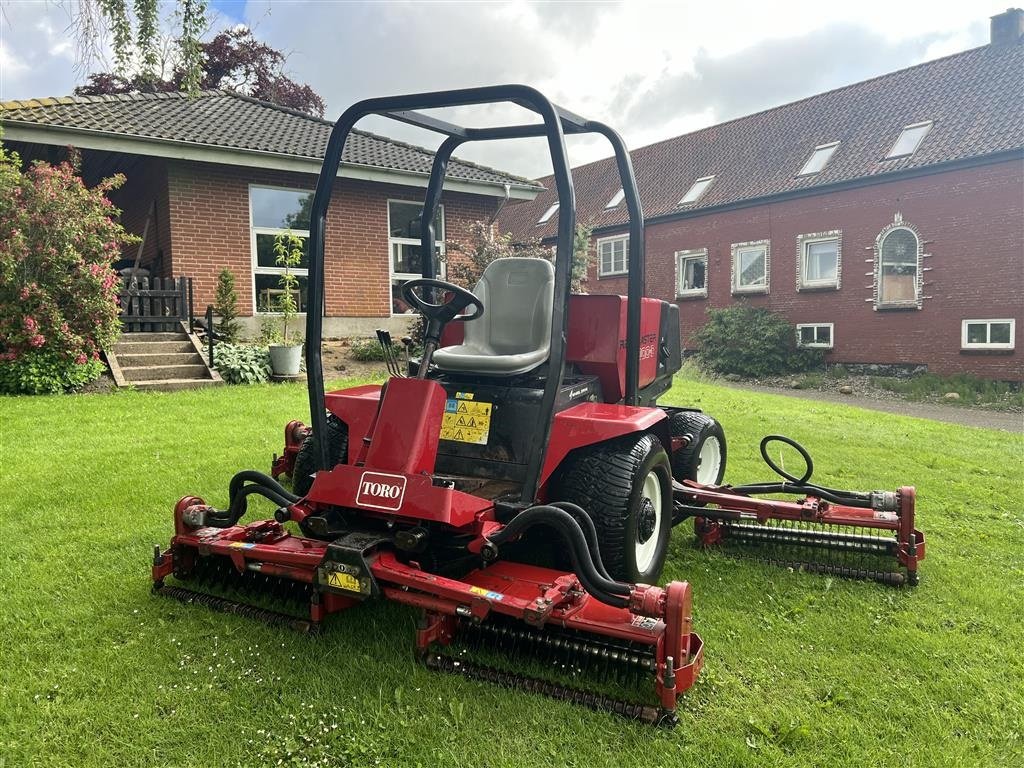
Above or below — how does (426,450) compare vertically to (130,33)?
below

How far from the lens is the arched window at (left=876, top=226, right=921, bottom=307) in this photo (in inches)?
604

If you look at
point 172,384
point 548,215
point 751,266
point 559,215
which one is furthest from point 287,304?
point 548,215

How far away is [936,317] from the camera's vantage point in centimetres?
1495

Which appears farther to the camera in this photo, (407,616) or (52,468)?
(52,468)

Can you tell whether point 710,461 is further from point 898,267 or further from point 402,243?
point 898,267

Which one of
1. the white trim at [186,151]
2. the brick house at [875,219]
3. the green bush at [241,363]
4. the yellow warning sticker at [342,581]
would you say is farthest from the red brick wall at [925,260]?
the yellow warning sticker at [342,581]

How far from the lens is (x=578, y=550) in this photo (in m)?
2.44

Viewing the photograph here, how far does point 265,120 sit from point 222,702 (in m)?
12.4

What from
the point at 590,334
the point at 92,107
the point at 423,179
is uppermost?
the point at 92,107

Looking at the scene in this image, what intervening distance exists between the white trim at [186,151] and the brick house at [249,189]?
0.01m

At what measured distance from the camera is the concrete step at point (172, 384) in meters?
8.55

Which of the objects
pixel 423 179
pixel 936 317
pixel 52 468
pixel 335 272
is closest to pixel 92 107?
pixel 335 272

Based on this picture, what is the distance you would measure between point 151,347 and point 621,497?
8.21 meters

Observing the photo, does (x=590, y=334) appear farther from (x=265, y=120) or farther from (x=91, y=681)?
(x=265, y=120)
